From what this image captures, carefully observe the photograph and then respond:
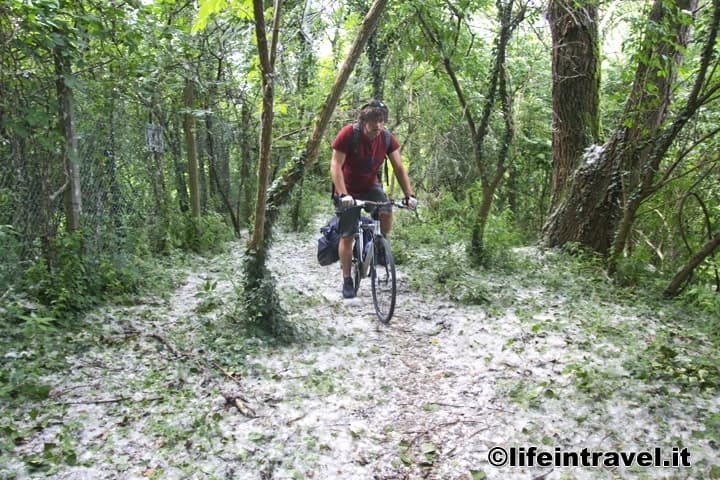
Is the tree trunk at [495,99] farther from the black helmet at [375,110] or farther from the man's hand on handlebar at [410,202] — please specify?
the black helmet at [375,110]

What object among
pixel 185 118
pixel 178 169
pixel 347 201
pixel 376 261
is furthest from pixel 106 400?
pixel 178 169

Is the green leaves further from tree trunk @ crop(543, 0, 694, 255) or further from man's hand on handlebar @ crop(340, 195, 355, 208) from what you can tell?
tree trunk @ crop(543, 0, 694, 255)

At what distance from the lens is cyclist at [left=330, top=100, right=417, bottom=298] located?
15.7ft

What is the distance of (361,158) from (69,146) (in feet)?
9.27

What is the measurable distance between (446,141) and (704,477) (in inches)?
351

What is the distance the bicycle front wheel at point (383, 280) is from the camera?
4.73 m

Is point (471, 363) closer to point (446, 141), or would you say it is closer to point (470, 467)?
point (470, 467)

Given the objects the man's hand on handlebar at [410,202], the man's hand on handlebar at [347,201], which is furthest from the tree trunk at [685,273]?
the man's hand on handlebar at [347,201]

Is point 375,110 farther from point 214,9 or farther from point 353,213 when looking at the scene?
point 214,9

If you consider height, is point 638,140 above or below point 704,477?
above

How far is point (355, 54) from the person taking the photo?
13.6 feet

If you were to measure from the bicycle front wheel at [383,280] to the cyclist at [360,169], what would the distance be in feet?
0.30

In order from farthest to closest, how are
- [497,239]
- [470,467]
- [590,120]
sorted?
[590,120]
[497,239]
[470,467]

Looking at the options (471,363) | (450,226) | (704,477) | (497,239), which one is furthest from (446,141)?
(704,477)
